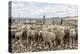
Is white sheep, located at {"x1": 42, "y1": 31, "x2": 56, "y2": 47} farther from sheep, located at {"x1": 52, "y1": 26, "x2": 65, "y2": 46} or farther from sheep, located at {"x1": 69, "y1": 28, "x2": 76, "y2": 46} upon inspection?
sheep, located at {"x1": 69, "y1": 28, "x2": 76, "y2": 46}

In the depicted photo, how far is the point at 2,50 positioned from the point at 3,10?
1.82 ft

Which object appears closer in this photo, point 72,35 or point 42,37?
point 42,37

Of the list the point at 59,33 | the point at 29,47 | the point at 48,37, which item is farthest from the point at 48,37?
the point at 29,47

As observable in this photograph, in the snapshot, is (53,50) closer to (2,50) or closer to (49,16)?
(49,16)

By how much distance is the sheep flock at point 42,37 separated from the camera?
2289 mm

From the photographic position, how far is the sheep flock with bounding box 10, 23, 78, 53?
2.29 m

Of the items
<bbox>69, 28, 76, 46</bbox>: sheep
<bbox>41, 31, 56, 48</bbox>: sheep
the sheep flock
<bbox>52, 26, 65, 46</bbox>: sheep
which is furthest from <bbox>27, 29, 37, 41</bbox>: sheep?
<bbox>69, 28, 76, 46</bbox>: sheep

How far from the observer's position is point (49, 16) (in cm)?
245

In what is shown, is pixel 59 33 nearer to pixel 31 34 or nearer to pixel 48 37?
pixel 48 37

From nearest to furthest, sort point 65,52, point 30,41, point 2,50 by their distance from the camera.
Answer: point 2,50 < point 30,41 < point 65,52

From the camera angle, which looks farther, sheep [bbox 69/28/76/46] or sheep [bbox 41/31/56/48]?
sheep [bbox 69/28/76/46]

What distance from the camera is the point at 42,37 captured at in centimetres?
241

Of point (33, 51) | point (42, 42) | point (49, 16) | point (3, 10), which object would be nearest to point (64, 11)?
point (49, 16)

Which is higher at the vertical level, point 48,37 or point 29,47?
point 48,37
